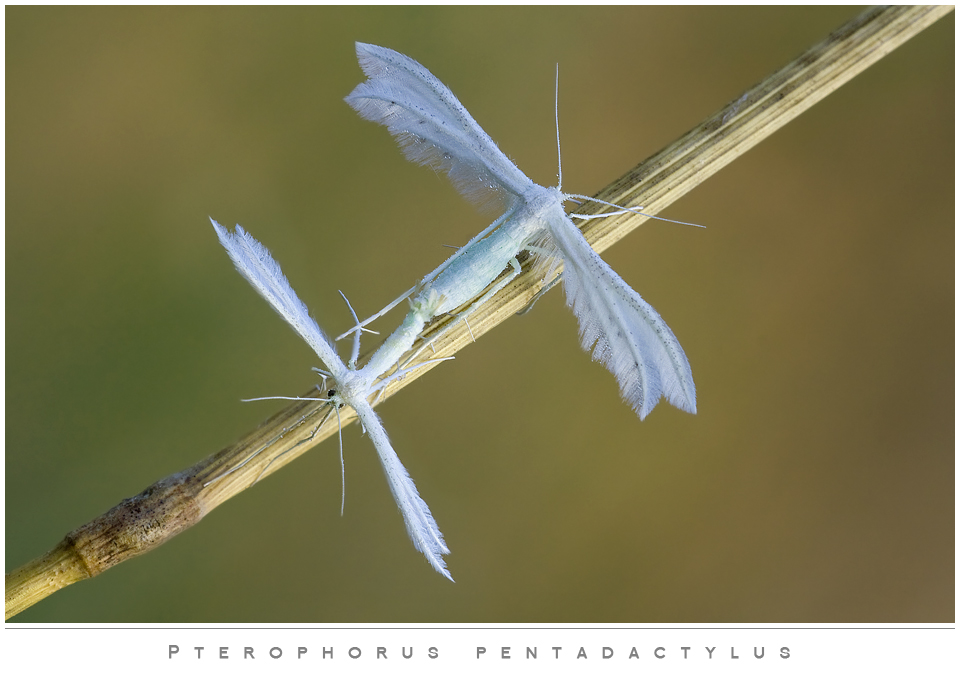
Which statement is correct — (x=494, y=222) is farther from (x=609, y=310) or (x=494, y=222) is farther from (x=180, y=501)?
(x=180, y=501)

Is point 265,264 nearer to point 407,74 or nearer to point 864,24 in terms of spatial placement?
point 407,74

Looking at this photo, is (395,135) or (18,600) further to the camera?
(395,135)

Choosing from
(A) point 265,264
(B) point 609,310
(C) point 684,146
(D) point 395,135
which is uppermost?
(D) point 395,135

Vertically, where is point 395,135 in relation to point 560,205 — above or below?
above

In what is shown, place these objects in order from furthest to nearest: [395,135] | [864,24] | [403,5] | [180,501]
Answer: [403,5] < [395,135] < [864,24] < [180,501]

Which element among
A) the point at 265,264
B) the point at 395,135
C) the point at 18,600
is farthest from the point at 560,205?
the point at 18,600

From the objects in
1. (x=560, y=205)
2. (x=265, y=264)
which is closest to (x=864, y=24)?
(x=560, y=205)

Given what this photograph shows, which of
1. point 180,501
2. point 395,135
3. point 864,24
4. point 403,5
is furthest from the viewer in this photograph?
point 403,5
